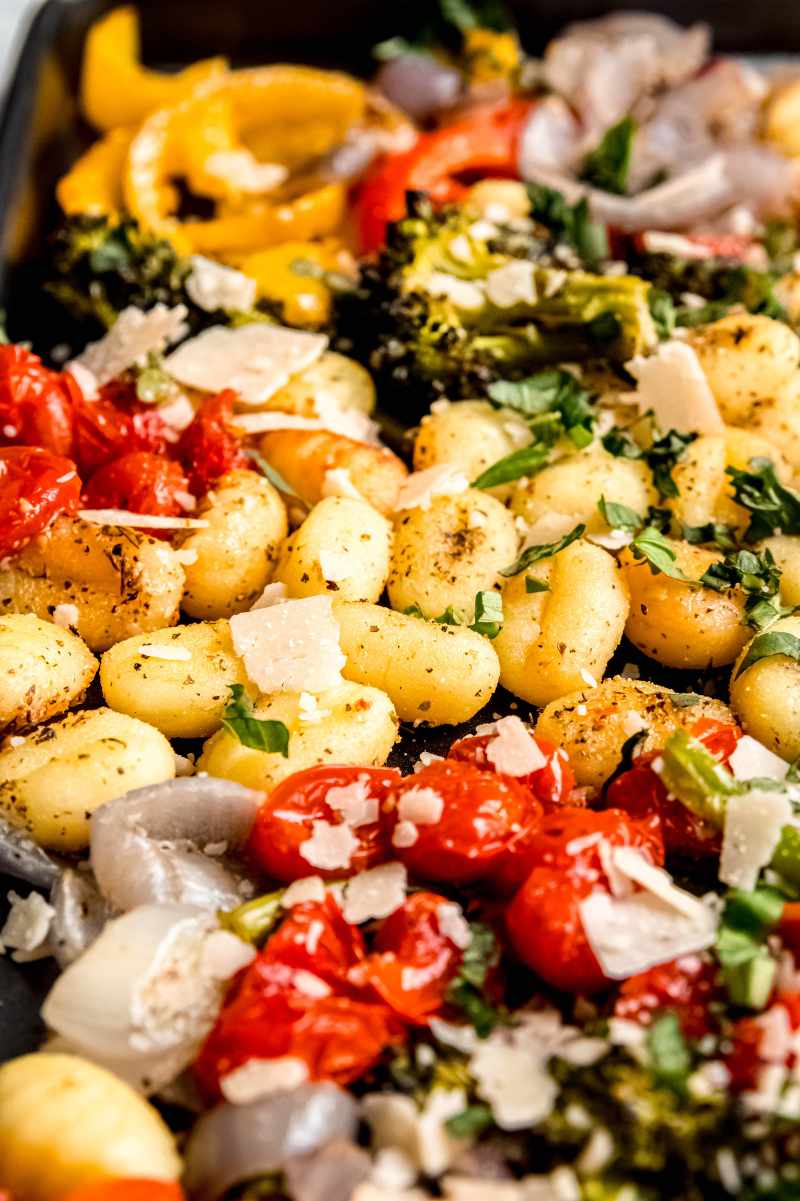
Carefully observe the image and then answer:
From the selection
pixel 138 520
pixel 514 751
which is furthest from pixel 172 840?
pixel 138 520

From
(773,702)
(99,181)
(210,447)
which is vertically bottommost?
(773,702)

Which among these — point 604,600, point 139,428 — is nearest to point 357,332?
point 139,428

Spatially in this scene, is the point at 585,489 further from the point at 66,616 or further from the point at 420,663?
the point at 66,616

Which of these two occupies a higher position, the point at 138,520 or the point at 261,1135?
the point at 138,520

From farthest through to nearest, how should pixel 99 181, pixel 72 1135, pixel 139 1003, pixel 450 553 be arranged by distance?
pixel 99 181
pixel 450 553
pixel 139 1003
pixel 72 1135

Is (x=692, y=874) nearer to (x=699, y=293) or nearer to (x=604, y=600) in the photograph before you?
(x=604, y=600)

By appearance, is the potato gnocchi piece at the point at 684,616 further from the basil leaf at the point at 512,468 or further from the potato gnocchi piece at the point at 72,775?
the potato gnocchi piece at the point at 72,775

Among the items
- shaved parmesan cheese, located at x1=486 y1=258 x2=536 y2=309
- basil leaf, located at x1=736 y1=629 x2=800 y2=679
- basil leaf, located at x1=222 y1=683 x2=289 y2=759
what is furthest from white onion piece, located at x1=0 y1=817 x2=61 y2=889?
shaved parmesan cheese, located at x1=486 y1=258 x2=536 y2=309
